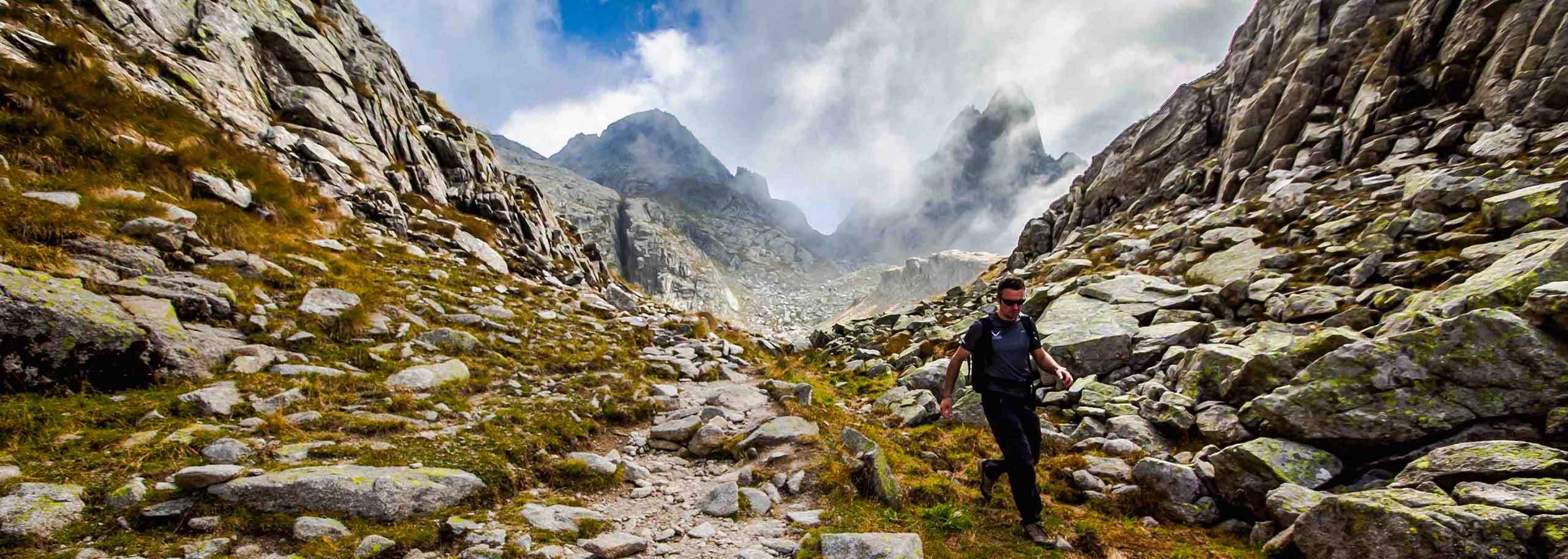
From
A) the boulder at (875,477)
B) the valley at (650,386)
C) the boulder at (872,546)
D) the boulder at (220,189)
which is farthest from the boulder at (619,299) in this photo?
the boulder at (872,546)

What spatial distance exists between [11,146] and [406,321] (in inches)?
310

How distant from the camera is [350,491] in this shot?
5.07m

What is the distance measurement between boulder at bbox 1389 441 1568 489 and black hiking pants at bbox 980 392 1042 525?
3.45 m

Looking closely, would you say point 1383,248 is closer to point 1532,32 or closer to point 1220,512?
point 1220,512

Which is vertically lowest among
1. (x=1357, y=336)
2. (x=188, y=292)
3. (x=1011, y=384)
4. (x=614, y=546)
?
(x=614, y=546)

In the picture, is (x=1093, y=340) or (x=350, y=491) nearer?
(x=350, y=491)

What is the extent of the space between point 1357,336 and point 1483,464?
10.8 feet

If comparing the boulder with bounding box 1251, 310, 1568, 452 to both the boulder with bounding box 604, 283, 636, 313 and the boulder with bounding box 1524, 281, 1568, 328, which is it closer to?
the boulder with bounding box 1524, 281, 1568, 328

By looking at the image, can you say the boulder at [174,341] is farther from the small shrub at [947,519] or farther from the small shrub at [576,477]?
the small shrub at [947,519]

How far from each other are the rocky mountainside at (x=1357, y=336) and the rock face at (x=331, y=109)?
2166cm

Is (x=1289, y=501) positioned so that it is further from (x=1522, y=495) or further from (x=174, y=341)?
(x=174, y=341)

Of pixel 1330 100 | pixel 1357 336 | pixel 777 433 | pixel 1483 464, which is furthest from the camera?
pixel 1330 100

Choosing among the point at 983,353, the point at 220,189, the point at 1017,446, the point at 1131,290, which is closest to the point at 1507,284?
the point at 983,353

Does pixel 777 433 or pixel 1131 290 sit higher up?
pixel 1131 290
